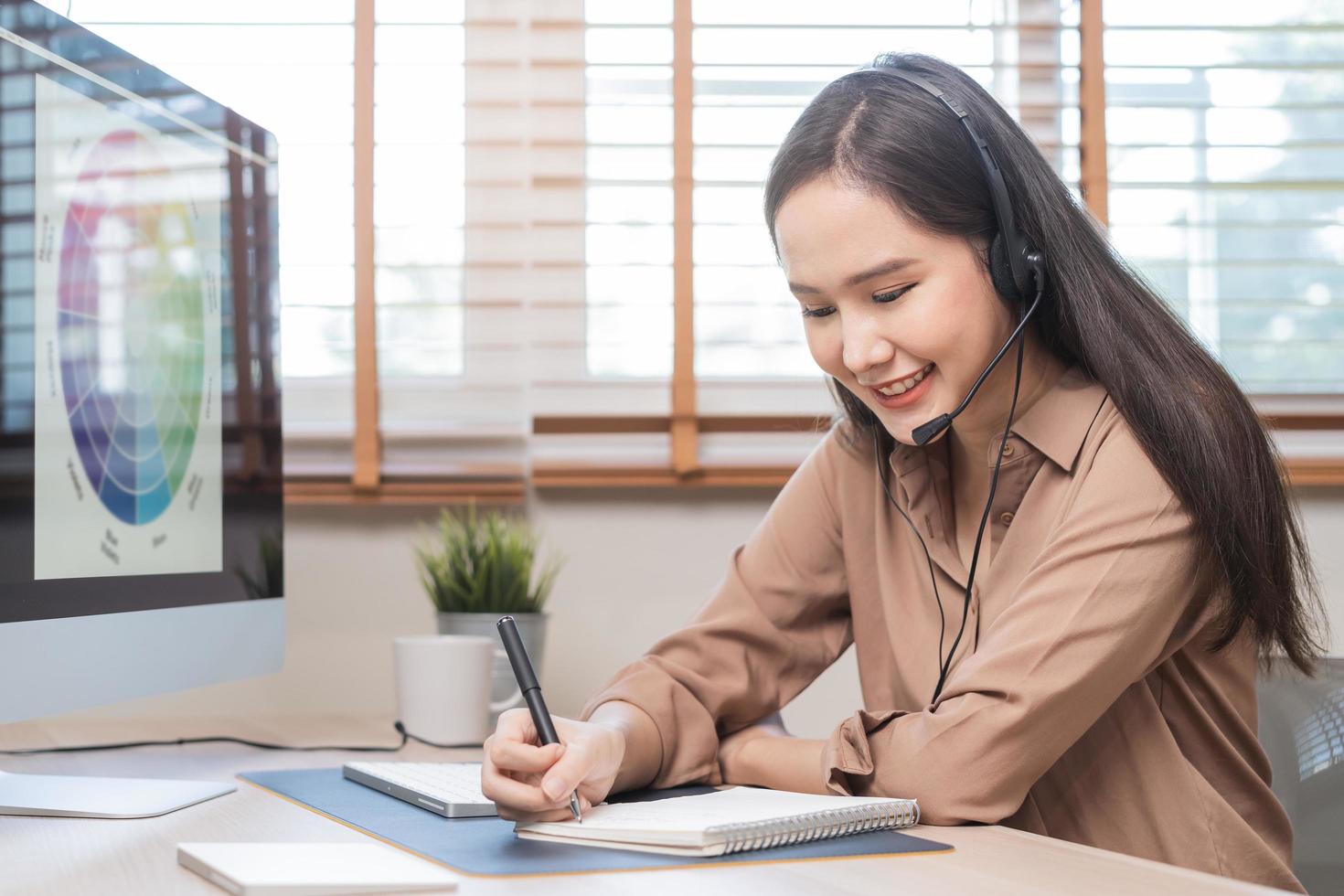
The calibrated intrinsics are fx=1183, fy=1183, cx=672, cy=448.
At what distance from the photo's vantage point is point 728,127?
5.91 ft

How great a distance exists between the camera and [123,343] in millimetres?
1031

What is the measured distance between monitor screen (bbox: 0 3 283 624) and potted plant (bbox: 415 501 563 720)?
0.25 m

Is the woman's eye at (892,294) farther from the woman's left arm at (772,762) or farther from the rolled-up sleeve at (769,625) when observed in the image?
the woman's left arm at (772,762)

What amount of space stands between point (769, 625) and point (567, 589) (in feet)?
1.99

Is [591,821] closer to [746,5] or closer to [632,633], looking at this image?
[632,633]

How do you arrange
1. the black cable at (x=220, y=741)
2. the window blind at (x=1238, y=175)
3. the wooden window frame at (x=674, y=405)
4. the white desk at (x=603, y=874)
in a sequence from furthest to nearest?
1. the window blind at (x=1238, y=175)
2. the wooden window frame at (x=674, y=405)
3. the black cable at (x=220, y=741)
4. the white desk at (x=603, y=874)

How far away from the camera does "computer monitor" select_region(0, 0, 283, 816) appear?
883 millimetres

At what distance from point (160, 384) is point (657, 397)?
32.3 inches

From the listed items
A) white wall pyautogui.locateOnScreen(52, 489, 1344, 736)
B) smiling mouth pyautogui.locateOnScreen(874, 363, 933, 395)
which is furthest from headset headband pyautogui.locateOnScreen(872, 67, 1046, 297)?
white wall pyautogui.locateOnScreen(52, 489, 1344, 736)

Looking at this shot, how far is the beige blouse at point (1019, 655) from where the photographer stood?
2.79 feet

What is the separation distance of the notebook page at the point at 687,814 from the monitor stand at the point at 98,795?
313 millimetres

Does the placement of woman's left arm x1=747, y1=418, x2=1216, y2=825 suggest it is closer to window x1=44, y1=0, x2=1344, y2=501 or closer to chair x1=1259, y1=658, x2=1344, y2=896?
chair x1=1259, y1=658, x2=1344, y2=896

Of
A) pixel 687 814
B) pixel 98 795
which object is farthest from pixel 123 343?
pixel 687 814

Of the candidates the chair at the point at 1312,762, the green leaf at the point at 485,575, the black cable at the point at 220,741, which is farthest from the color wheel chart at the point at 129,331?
the chair at the point at 1312,762
